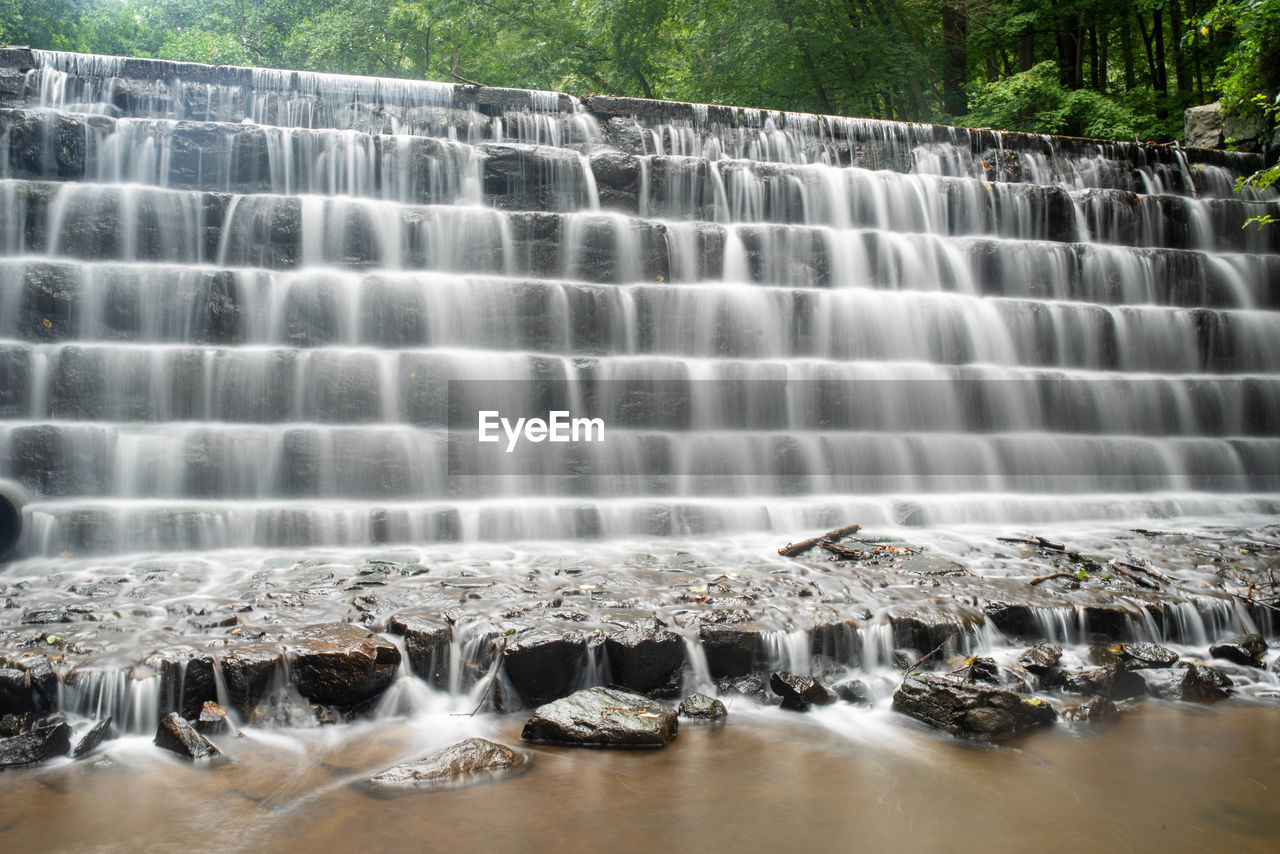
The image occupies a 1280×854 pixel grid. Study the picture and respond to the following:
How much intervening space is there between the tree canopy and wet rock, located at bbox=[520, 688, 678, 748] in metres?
20.0

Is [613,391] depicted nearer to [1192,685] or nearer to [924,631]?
[924,631]

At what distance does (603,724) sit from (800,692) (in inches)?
44.7

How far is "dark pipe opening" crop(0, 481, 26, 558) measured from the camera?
644 cm

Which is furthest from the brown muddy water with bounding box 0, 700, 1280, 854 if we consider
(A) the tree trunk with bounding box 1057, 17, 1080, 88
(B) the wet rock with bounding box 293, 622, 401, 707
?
(A) the tree trunk with bounding box 1057, 17, 1080, 88

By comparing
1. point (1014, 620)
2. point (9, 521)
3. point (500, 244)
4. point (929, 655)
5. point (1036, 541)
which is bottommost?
point (929, 655)

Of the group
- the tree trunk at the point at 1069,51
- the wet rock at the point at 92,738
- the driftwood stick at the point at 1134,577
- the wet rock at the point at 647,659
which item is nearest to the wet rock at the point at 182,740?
the wet rock at the point at 92,738

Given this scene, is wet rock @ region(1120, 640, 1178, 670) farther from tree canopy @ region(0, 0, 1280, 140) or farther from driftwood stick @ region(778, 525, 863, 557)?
tree canopy @ region(0, 0, 1280, 140)

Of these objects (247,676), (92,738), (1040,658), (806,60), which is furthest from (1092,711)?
(806,60)

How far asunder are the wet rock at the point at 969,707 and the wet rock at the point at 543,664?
69.4 inches

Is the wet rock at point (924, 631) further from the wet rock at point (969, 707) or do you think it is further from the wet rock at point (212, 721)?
the wet rock at point (212, 721)

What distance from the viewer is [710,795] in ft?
11.4

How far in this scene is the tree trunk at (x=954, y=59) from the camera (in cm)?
2262

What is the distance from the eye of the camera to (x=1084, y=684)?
466 centimetres

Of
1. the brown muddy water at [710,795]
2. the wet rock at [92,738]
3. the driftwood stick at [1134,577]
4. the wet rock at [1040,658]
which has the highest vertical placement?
the driftwood stick at [1134,577]
